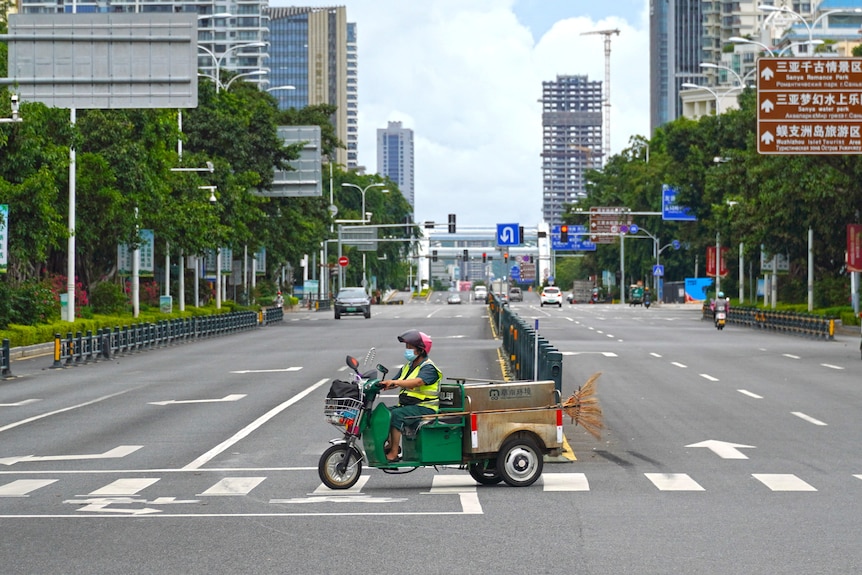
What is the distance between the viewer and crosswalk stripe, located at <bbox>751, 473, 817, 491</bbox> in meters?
14.8

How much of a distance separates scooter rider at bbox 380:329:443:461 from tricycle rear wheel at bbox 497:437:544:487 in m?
0.83

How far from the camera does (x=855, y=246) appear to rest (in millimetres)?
59938

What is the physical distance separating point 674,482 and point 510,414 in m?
1.94

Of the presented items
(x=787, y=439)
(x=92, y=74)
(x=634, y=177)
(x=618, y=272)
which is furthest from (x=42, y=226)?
(x=618, y=272)

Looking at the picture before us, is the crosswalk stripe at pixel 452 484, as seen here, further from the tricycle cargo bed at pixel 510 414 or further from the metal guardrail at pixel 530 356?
the metal guardrail at pixel 530 356

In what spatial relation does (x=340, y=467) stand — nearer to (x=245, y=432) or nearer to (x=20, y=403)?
(x=245, y=432)

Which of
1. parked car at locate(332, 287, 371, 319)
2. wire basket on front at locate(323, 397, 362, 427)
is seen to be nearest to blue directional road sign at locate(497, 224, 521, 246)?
parked car at locate(332, 287, 371, 319)

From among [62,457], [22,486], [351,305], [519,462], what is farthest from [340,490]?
[351,305]

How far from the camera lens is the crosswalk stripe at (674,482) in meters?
14.8

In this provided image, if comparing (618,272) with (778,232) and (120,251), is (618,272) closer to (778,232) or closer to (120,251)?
(778,232)

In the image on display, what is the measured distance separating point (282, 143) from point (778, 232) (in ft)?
81.6

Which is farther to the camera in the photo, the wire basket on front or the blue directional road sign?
the blue directional road sign

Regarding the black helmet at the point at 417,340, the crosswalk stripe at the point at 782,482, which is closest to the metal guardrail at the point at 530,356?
the black helmet at the point at 417,340

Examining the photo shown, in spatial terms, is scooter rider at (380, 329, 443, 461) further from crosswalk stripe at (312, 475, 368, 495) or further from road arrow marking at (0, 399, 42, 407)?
road arrow marking at (0, 399, 42, 407)
